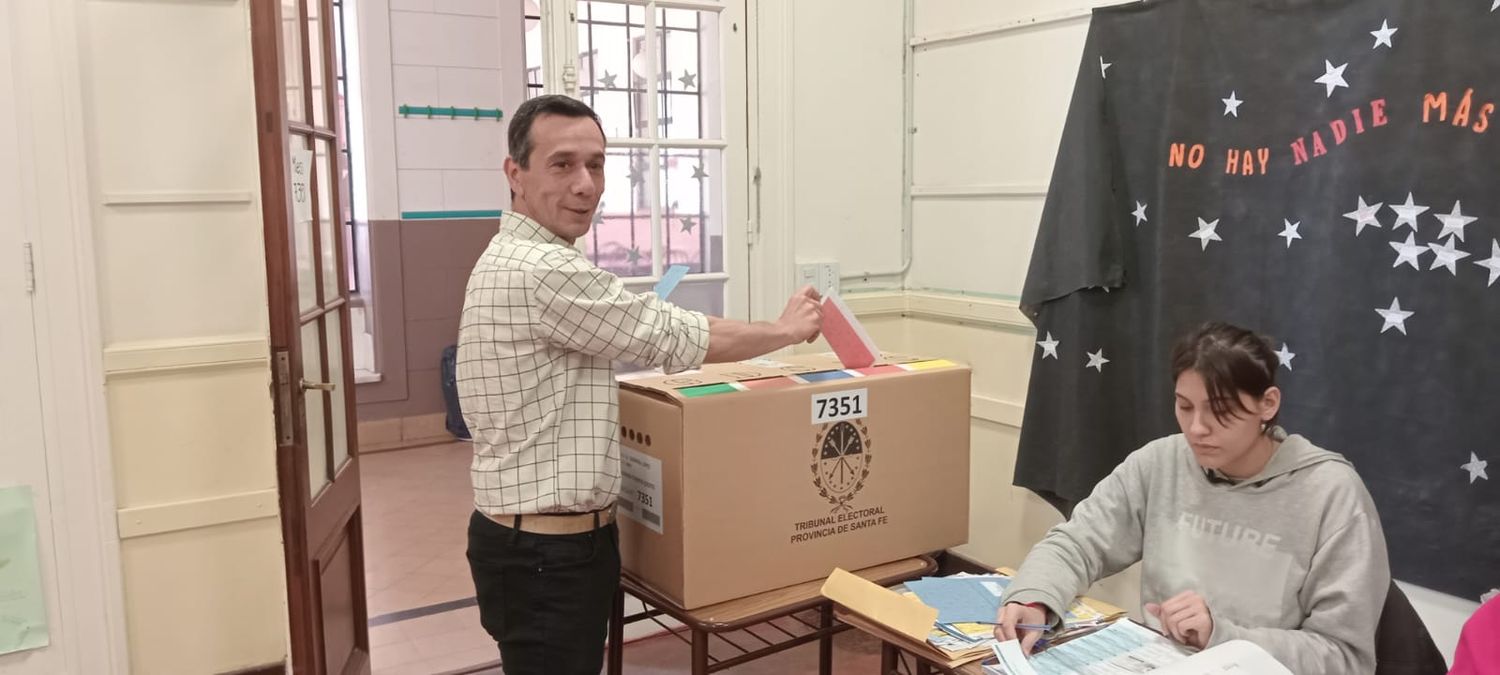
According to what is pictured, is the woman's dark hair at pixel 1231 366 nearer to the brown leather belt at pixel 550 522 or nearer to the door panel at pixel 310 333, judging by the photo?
the brown leather belt at pixel 550 522

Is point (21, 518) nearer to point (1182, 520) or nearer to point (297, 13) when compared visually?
point (297, 13)

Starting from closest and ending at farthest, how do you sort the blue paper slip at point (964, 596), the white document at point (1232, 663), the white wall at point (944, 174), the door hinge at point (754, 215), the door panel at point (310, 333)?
the white document at point (1232, 663) → the blue paper slip at point (964, 596) → the door panel at point (310, 333) → the white wall at point (944, 174) → the door hinge at point (754, 215)

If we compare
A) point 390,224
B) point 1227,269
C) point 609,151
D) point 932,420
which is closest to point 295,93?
point 609,151

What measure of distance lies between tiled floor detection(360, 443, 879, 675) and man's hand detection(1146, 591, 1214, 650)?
1552 millimetres

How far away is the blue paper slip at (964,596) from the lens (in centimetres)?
164

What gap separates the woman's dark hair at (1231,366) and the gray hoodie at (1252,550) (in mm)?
133

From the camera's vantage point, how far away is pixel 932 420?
2.22 meters

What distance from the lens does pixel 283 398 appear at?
2.06 metres

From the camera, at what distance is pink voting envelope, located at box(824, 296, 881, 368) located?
6.70 feet

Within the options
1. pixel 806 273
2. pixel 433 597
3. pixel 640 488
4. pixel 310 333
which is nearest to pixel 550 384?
pixel 640 488

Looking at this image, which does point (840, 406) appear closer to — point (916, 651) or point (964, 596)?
point (964, 596)

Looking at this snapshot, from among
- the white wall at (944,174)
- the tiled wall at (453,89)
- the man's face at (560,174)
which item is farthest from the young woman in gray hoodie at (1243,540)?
the tiled wall at (453,89)

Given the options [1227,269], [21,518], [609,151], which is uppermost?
[609,151]

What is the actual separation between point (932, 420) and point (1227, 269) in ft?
2.73
